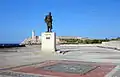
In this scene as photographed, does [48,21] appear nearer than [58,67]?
No

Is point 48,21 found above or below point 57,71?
above

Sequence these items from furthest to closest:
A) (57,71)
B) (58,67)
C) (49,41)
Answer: (49,41) < (58,67) < (57,71)

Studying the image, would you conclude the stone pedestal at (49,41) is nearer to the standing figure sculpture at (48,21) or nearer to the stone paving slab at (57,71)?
the standing figure sculpture at (48,21)

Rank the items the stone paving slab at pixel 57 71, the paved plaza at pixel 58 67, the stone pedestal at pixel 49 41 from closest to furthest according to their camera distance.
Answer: the stone paving slab at pixel 57 71
the paved plaza at pixel 58 67
the stone pedestal at pixel 49 41

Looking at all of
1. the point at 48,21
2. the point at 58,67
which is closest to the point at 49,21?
the point at 48,21

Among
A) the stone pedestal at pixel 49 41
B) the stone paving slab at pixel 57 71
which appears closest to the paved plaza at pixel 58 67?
the stone paving slab at pixel 57 71

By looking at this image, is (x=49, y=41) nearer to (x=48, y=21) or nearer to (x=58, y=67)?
(x=48, y=21)

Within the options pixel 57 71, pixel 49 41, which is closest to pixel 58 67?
pixel 57 71

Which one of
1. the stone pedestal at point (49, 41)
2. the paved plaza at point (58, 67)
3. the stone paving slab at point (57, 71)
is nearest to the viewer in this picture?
the stone paving slab at point (57, 71)

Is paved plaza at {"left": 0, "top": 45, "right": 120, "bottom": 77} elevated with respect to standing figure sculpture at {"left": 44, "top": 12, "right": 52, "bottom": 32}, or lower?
lower

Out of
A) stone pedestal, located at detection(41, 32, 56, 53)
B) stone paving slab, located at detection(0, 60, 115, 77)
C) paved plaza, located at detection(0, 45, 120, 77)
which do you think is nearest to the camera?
stone paving slab, located at detection(0, 60, 115, 77)

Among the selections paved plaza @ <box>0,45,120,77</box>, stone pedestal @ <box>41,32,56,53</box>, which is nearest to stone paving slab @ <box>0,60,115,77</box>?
paved plaza @ <box>0,45,120,77</box>

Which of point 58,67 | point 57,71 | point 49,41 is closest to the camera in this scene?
point 57,71

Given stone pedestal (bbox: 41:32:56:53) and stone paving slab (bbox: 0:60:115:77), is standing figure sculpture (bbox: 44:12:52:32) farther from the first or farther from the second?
stone paving slab (bbox: 0:60:115:77)
